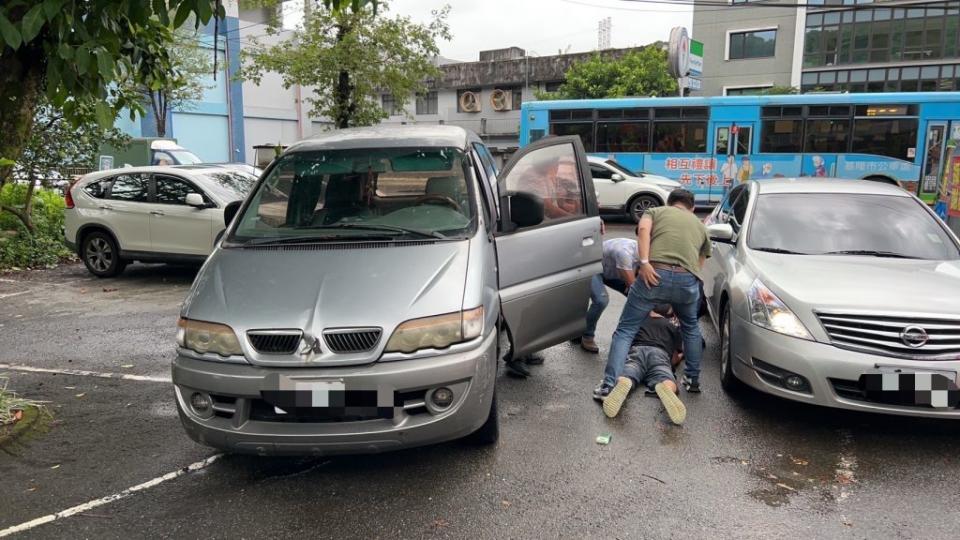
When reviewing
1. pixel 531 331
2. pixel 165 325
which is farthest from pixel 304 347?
pixel 165 325

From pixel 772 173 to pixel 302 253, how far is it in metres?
14.6

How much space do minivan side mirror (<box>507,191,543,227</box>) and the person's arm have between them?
0.88 meters

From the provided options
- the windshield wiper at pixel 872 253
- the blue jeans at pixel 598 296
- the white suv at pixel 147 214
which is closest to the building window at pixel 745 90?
the white suv at pixel 147 214

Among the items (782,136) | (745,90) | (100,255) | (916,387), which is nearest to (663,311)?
(916,387)

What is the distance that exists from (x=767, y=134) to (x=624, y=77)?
48.2 feet

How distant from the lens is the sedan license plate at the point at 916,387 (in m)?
3.88

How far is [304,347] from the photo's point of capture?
3.28 m

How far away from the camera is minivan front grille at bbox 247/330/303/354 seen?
3.31m

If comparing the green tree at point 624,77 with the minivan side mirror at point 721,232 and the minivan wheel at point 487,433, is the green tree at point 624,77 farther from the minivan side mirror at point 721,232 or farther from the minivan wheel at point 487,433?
the minivan wheel at point 487,433

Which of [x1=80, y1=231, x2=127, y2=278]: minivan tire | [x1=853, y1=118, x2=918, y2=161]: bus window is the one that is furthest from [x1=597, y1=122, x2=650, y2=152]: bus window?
[x1=80, y1=231, x2=127, y2=278]: minivan tire

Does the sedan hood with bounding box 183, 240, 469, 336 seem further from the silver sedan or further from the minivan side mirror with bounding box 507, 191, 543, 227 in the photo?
the silver sedan

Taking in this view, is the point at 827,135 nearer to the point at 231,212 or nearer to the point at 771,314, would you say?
the point at 771,314

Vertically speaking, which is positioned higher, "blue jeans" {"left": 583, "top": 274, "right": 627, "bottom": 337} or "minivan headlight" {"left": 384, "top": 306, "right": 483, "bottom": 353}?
"minivan headlight" {"left": 384, "top": 306, "right": 483, "bottom": 353}

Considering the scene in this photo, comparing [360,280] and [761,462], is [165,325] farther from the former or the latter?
[761,462]
